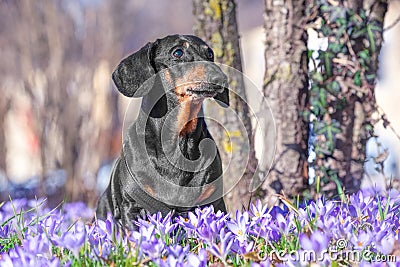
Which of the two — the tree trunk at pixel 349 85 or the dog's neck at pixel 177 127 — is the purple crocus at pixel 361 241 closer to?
the dog's neck at pixel 177 127

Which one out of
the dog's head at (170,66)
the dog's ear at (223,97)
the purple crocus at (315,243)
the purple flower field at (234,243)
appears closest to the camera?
the purple crocus at (315,243)

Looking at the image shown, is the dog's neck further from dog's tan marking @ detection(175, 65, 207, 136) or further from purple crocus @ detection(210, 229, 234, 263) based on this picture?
purple crocus @ detection(210, 229, 234, 263)

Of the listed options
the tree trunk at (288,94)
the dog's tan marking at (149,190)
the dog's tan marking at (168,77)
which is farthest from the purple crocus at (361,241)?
the tree trunk at (288,94)

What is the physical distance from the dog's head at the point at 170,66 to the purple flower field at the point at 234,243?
77 cm

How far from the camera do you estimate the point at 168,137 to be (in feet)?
9.93

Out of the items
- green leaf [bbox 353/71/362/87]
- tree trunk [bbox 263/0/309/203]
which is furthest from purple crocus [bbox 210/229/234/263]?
green leaf [bbox 353/71/362/87]

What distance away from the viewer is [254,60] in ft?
45.4

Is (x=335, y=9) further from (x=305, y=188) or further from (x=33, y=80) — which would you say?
(x=33, y=80)

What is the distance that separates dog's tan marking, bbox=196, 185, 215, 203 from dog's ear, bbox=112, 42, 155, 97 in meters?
0.57

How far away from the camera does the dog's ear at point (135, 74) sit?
9.89ft

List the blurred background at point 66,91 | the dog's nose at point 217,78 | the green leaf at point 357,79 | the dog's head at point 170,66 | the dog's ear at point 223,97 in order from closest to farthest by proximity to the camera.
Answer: the dog's nose at point 217,78 → the dog's head at point 170,66 → the dog's ear at point 223,97 → the green leaf at point 357,79 → the blurred background at point 66,91

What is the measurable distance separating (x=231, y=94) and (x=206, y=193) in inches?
34.3

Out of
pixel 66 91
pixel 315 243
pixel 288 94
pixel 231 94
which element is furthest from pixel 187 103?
pixel 66 91

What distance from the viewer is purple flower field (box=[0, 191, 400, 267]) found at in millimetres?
1807
